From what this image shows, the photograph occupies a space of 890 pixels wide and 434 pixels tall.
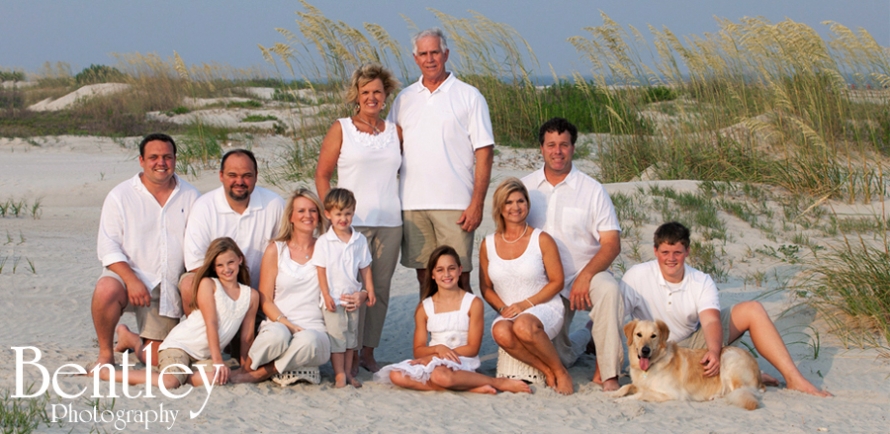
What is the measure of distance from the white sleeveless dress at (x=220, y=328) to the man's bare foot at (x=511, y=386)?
5.02 feet

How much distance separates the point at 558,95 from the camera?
545 inches

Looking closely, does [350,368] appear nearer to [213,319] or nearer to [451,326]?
[451,326]

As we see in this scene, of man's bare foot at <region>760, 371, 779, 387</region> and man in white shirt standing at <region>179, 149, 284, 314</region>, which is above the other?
man in white shirt standing at <region>179, 149, 284, 314</region>

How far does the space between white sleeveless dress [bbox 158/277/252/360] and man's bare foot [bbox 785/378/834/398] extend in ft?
10.4

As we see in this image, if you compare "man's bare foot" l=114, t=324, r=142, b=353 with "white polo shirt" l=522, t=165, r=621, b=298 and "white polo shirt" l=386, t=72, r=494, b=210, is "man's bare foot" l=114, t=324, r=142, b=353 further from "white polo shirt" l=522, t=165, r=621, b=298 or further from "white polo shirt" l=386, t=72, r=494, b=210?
"white polo shirt" l=522, t=165, r=621, b=298

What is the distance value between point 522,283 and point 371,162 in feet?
3.90

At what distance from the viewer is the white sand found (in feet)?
14.2

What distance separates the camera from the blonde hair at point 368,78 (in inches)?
207

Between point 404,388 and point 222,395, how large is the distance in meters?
1.04

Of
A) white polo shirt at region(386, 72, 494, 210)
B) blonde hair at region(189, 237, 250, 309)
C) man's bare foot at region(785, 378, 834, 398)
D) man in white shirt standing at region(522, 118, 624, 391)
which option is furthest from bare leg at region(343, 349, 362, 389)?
man's bare foot at region(785, 378, 834, 398)

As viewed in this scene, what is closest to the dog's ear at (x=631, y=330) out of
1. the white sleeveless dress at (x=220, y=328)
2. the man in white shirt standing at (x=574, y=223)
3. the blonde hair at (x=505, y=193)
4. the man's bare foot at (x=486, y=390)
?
the man in white shirt standing at (x=574, y=223)

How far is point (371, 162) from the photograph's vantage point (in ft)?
17.4

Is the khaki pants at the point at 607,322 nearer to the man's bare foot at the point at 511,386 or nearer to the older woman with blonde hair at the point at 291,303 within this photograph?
the man's bare foot at the point at 511,386

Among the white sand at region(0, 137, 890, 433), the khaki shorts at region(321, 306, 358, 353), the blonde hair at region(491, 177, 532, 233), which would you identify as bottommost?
the white sand at region(0, 137, 890, 433)
